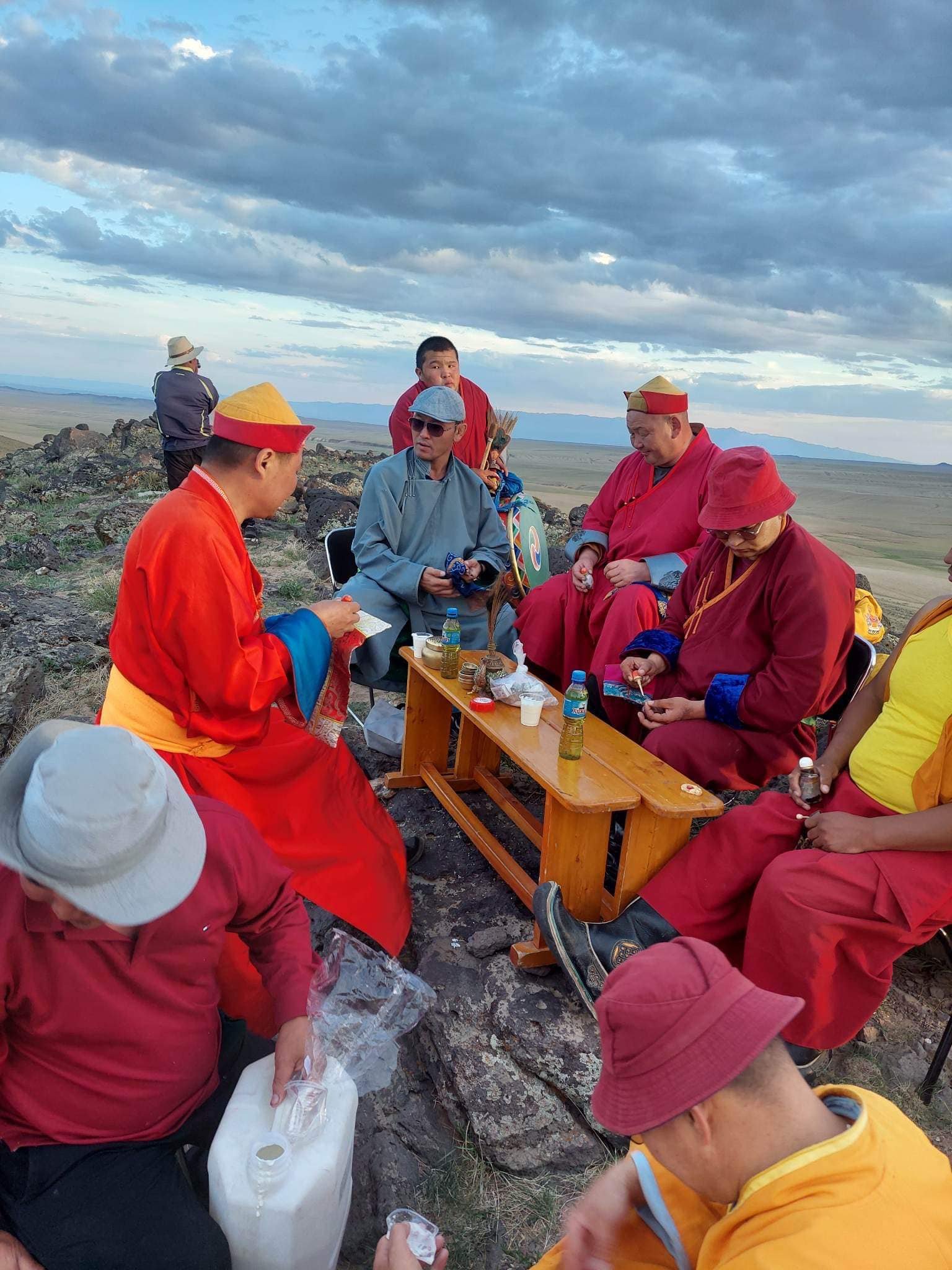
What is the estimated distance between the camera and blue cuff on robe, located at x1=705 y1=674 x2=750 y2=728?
366cm

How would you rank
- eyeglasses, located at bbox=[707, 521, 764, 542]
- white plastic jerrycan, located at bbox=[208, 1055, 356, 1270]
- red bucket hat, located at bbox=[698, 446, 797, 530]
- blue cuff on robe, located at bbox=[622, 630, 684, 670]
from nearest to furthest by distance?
white plastic jerrycan, located at bbox=[208, 1055, 356, 1270] → red bucket hat, located at bbox=[698, 446, 797, 530] → eyeglasses, located at bbox=[707, 521, 764, 542] → blue cuff on robe, located at bbox=[622, 630, 684, 670]

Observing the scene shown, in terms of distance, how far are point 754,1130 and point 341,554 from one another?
482cm

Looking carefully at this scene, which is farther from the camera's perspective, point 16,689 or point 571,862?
point 16,689

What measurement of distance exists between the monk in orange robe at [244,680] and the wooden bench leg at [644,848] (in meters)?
0.90

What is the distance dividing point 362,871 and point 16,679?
3553 millimetres

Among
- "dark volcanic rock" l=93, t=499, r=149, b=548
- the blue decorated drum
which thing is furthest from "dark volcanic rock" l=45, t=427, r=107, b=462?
the blue decorated drum

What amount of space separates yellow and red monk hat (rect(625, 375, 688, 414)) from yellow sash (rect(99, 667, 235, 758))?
304 cm

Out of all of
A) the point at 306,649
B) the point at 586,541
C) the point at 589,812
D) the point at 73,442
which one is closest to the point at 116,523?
the point at 586,541

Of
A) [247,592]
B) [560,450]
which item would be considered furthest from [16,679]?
[560,450]

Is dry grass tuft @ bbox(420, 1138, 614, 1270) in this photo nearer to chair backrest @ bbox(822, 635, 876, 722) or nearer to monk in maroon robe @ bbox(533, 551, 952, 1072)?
monk in maroon robe @ bbox(533, 551, 952, 1072)

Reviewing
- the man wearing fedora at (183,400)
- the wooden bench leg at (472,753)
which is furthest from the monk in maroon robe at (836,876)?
the man wearing fedora at (183,400)

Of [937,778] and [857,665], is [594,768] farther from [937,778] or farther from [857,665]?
[857,665]

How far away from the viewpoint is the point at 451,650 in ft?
14.3

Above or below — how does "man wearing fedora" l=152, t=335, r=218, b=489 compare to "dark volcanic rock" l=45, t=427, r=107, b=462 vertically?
above
